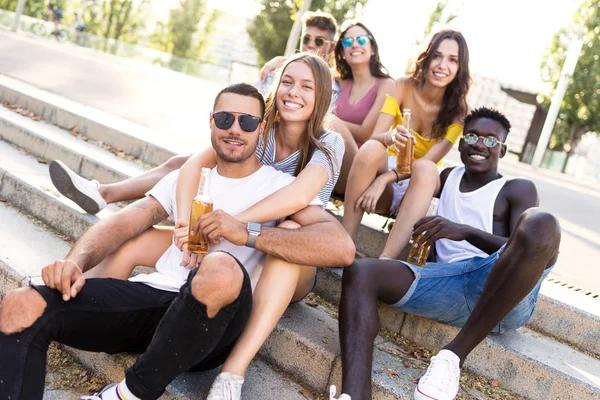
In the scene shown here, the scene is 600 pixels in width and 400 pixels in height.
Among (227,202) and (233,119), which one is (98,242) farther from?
(233,119)

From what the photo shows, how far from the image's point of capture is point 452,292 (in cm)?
313

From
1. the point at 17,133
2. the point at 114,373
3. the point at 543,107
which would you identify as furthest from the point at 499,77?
the point at 114,373

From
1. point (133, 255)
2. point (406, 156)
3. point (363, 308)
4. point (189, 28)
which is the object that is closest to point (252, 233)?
point (363, 308)

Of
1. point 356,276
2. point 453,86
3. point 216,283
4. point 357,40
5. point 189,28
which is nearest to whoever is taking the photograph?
point 216,283

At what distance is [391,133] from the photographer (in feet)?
12.7

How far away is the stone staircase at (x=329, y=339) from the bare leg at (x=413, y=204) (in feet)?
1.20

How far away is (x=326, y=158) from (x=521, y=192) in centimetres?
110

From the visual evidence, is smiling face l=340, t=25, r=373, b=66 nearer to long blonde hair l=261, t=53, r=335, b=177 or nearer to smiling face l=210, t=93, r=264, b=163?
long blonde hair l=261, t=53, r=335, b=177

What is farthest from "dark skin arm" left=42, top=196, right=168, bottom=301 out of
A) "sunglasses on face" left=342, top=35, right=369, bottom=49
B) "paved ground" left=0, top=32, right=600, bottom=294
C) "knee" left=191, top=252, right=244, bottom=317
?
"paved ground" left=0, top=32, right=600, bottom=294

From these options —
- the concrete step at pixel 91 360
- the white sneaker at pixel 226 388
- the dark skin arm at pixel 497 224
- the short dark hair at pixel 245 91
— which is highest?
the short dark hair at pixel 245 91

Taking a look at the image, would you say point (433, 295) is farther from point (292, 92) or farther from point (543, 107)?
point (543, 107)

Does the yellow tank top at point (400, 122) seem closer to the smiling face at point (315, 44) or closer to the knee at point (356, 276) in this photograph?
the smiling face at point (315, 44)

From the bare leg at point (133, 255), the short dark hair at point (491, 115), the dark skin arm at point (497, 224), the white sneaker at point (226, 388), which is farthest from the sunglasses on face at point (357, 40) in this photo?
the white sneaker at point (226, 388)

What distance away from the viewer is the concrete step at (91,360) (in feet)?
9.05
